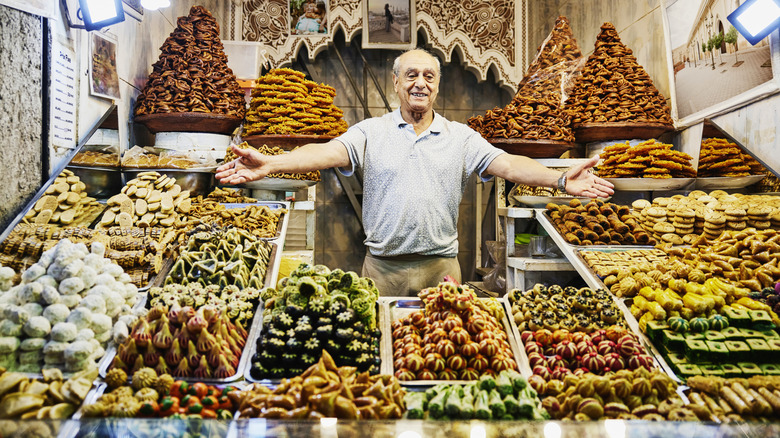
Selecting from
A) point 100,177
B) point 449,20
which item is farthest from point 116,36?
point 449,20

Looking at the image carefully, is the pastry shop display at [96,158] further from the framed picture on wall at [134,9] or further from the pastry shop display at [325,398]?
the pastry shop display at [325,398]

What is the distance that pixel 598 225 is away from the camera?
2.69 metres

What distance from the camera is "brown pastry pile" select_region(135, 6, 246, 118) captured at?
11.0ft

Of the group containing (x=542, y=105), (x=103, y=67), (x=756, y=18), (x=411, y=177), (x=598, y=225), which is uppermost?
(x=756, y=18)

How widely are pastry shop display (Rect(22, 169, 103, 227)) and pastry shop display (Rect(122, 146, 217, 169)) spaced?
44 cm

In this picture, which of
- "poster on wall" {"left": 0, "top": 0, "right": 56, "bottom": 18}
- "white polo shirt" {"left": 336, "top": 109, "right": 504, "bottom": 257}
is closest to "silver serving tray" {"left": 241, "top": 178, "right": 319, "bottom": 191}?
"white polo shirt" {"left": 336, "top": 109, "right": 504, "bottom": 257}

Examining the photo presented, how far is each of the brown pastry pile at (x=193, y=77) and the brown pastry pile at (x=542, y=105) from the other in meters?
1.76

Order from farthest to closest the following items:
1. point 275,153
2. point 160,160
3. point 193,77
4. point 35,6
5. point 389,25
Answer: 1. point 389,25
2. point 193,77
3. point 275,153
4. point 160,160
5. point 35,6

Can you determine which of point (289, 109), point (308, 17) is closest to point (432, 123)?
point (289, 109)

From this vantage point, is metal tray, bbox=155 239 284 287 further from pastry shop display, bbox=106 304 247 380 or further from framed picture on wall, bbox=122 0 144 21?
framed picture on wall, bbox=122 0 144 21

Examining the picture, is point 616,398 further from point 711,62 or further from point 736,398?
point 711,62

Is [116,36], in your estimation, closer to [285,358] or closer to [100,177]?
[100,177]

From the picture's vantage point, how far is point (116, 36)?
3270 millimetres

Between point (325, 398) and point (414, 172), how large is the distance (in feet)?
5.02
